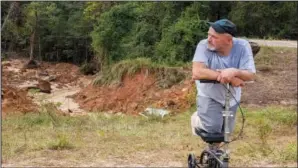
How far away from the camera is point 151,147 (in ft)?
20.2

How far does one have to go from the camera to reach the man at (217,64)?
8.68 feet

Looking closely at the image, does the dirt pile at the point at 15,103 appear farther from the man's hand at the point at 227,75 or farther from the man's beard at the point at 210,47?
the man's hand at the point at 227,75

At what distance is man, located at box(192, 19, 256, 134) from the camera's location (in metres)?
2.65

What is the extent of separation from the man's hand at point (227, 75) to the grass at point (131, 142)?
278 cm

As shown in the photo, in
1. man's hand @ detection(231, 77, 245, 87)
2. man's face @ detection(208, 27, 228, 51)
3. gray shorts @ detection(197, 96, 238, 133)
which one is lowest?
gray shorts @ detection(197, 96, 238, 133)

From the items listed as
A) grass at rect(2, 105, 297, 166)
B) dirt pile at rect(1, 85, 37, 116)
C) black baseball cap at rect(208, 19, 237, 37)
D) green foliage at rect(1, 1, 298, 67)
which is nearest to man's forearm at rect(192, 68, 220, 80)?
black baseball cap at rect(208, 19, 237, 37)

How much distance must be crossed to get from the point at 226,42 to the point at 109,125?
6344 mm

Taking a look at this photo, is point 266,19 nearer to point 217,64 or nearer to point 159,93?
point 159,93

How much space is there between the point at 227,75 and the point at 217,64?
181mm

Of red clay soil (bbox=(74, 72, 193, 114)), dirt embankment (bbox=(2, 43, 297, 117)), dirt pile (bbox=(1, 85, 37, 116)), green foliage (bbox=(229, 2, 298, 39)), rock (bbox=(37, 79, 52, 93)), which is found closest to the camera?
dirt embankment (bbox=(2, 43, 297, 117))

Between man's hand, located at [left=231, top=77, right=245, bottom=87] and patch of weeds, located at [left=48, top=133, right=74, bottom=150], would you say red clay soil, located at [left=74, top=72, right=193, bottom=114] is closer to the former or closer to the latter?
patch of weeds, located at [left=48, top=133, right=74, bottom=150]

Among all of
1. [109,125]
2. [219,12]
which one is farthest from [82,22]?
[109,125]

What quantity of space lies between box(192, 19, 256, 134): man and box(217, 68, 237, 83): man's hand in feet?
0.20

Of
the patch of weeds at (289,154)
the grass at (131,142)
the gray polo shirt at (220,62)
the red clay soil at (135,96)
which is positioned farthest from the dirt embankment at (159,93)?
the gray polo shirt at (220,62)
